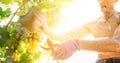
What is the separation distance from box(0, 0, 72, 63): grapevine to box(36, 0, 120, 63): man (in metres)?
0.06

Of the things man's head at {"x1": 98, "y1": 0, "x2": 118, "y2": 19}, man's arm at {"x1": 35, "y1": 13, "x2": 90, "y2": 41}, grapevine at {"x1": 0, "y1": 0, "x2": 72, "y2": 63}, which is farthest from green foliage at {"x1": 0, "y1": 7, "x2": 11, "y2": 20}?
man's head at {"x1": 98, "y1": 0, "x2": 118, "y2": 19}

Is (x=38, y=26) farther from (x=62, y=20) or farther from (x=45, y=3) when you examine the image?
(x=62, y=20)

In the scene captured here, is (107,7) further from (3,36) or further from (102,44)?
(3,36)

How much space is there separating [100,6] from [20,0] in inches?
16.8

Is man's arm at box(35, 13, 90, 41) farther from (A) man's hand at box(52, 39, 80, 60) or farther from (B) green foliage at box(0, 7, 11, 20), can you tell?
(A) man's hand at box(52, 39, 80, 60)

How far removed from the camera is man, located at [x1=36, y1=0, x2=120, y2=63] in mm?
1616

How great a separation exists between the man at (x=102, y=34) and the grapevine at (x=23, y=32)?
0.06 m

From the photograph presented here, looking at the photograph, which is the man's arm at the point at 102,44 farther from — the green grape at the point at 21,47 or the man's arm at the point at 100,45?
the green grape at the point at 21,47

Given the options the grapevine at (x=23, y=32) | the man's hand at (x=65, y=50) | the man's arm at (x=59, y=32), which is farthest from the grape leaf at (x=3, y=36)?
the man's hand at (x=65, y=50)

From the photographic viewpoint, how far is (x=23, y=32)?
67.6 inches

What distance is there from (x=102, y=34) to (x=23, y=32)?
440 millimetres

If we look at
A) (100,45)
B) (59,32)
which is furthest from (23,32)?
(100,45)

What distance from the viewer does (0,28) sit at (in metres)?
1.68

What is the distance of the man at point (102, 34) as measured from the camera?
1616 millimetres
